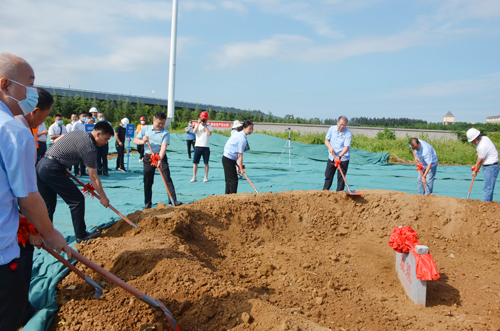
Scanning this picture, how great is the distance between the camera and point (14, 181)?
146cm

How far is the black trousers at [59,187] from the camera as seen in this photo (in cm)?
343

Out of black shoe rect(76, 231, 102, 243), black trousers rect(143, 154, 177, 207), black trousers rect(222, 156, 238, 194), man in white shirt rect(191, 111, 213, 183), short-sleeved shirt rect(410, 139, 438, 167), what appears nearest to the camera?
black shoe rect(76, 231, 102, 243)

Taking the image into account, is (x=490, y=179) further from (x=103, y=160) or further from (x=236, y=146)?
(x=103, y=160)

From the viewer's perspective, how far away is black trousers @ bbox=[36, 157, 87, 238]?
3426mm

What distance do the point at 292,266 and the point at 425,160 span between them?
4091mm

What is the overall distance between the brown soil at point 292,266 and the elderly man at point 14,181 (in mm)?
921

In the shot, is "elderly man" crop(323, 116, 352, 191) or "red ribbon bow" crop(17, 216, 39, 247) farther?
"elderly man" crop(323, 116, 352, 191)

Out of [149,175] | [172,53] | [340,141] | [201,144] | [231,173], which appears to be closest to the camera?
[149,175]

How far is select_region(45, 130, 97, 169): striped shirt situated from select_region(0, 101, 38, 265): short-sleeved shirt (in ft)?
6.64

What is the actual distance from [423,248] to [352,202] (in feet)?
6.90

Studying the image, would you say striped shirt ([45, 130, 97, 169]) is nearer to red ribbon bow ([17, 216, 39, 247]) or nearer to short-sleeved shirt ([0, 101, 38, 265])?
red ribbon bow ([17, 216, 39, 247])

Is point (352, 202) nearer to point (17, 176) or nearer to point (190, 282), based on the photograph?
point (190, 282)

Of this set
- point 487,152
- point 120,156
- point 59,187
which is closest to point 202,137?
point 120,156

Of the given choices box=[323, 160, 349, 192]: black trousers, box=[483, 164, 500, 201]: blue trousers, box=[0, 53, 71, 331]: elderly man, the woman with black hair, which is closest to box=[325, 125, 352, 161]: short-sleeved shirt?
box=[323, 160, 349, 192]: black trousers
